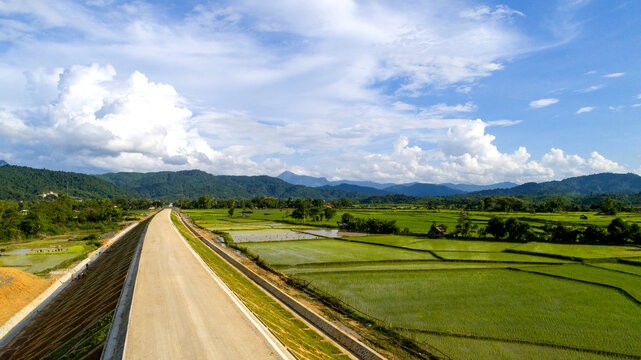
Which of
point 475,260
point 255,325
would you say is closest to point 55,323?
point 255,325

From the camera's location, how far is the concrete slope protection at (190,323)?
1209 cm

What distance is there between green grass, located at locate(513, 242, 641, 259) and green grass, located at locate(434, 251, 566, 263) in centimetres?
464

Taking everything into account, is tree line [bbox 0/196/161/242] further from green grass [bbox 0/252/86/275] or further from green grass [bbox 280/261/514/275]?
green grass [bbox 280/261/514/275]

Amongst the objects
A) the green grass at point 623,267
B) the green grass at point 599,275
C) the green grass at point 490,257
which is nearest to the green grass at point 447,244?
the green grass at point 490,257

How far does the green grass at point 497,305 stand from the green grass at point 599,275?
2.09 metres

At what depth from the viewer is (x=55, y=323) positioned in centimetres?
2233

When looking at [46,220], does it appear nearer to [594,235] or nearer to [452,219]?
[452,219]

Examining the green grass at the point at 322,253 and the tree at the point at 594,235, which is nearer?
the green grass at the point at 322,253

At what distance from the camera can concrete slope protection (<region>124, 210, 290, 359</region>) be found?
39.7 ft

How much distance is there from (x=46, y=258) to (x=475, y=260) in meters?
65.4

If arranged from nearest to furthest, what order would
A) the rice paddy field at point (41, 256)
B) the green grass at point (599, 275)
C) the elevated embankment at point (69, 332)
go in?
the elevated embankment at point (69, 332), the green grass at point (599, 275), the rice paddy field at point (41, 256)

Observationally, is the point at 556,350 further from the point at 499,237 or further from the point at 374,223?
the point at 374,223

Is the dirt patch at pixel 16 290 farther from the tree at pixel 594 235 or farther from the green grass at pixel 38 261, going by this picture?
the tree at pixel 594 235

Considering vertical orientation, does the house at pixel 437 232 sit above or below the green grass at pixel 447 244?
above
